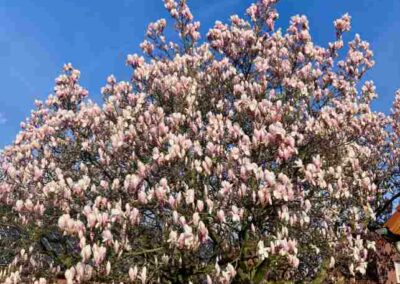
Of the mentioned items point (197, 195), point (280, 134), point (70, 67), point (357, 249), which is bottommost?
point (357, 249)

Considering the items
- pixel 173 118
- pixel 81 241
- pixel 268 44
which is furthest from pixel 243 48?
pixel 81 241

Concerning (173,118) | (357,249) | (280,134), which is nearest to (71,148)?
(173,118)

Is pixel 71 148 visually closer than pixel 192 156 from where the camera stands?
No

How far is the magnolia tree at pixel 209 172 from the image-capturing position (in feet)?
33.8

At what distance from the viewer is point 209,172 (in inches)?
432

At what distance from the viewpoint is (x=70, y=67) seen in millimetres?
18906

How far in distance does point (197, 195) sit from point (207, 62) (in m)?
6.62

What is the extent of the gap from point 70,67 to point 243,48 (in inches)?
270

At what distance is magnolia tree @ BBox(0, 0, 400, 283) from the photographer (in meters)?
10.3

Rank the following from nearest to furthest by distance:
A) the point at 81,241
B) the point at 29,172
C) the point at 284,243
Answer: the point at 81,241, the point at 284,243, the point at 29,172

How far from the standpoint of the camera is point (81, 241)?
30.3 ft

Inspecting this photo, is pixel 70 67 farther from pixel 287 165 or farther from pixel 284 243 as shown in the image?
pixel 284 243

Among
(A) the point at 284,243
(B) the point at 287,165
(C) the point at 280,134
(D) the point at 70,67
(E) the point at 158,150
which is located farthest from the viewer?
(D) the point at 70,67

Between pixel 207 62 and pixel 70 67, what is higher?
pixel 70 67
